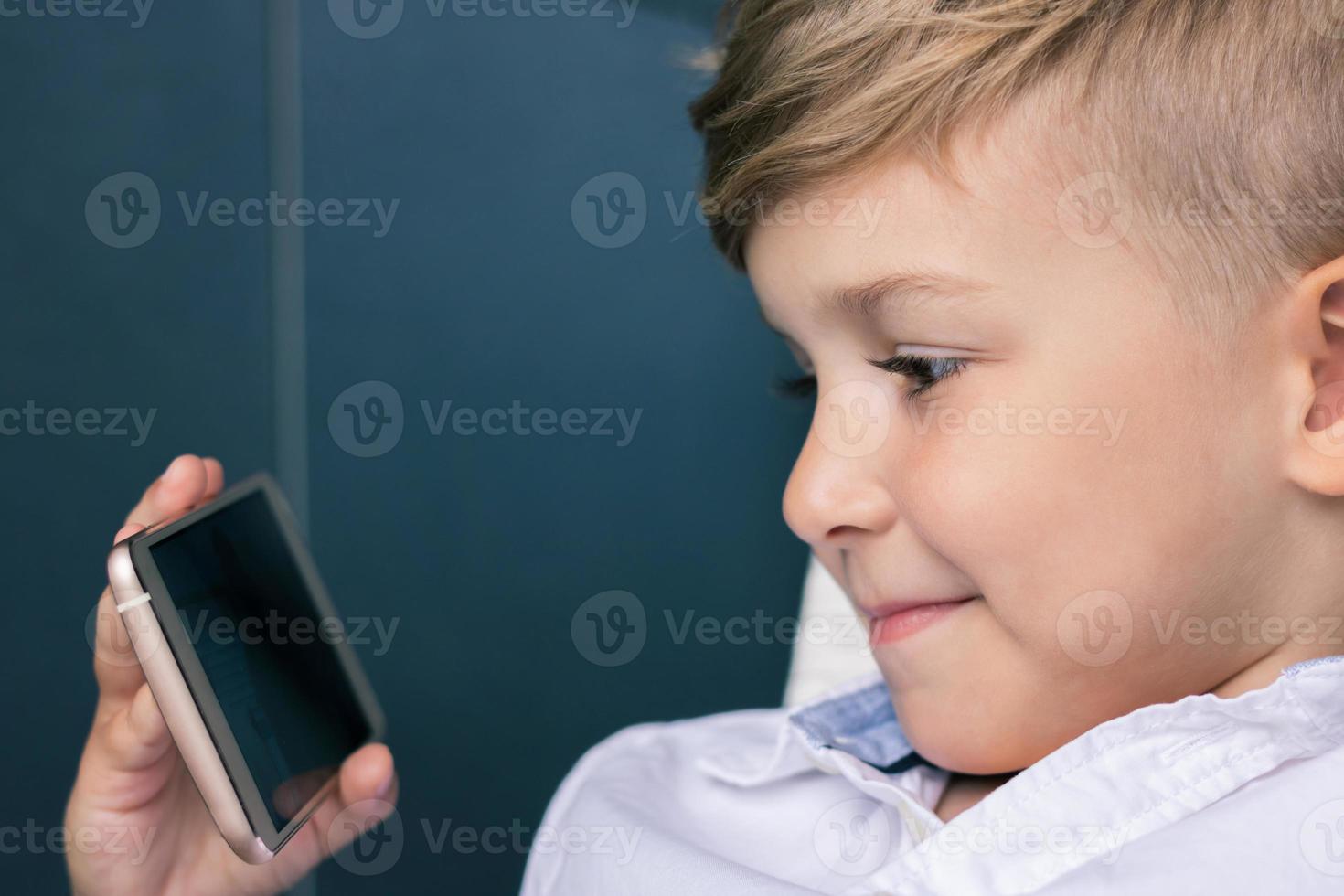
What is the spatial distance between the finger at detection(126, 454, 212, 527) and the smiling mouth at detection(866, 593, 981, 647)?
418 mm

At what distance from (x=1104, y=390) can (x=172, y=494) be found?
535mm

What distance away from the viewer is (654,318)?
1.23 meters

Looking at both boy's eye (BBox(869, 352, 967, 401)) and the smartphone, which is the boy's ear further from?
the smartphone

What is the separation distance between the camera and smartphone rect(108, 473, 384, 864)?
1.91 feet

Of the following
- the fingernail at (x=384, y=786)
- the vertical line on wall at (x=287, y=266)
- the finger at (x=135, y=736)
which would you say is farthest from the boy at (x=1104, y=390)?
the vertical line on wall at (x=287, y=266)

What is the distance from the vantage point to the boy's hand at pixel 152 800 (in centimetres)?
68

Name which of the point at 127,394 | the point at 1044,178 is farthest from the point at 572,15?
the point at 1044,178

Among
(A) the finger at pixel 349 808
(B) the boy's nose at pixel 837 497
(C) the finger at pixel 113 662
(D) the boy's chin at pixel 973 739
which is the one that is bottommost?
(A) the finger at pixel 349 808

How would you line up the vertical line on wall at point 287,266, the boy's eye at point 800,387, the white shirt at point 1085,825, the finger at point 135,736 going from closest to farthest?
the white shirt at point 1085,825
the finger at point 135,736
the boy's eye at point 800,387
the vertical line on wall at point 287,266

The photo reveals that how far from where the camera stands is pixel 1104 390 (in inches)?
22.5

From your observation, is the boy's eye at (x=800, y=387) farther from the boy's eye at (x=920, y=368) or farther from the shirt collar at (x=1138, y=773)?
the shirt collar at (x=1138, y=773)

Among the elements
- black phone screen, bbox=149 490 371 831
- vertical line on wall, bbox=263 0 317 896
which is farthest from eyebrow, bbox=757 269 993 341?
vertical line on wall, bbox=263 0 317 896

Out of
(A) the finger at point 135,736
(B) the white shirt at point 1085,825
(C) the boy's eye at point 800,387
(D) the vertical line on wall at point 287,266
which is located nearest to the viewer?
(B) the white shirt at point 1085,825

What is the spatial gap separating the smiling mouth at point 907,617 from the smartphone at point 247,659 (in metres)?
0.34
